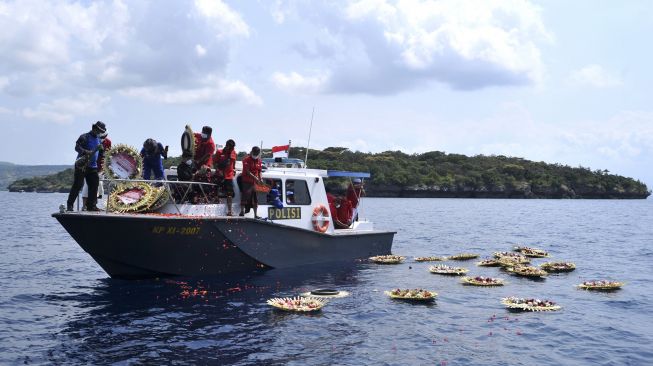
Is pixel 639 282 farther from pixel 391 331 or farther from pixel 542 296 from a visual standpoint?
pixel 391 331

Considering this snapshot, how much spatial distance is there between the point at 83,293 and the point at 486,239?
2738 centimetres

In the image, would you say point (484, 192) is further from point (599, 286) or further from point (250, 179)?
point (250, 179)

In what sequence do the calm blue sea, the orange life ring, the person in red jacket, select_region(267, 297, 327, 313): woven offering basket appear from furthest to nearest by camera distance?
the person in red jacket < the orange life ring < select_region(267, 297, 327, 313): woven offering basket < the calm blue sea

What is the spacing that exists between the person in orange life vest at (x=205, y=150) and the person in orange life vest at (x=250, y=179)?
1024mm

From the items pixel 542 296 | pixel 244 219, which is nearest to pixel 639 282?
pixel 542 296

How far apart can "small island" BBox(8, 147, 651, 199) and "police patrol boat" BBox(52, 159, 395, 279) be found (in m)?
116

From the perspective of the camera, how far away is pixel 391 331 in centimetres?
1232

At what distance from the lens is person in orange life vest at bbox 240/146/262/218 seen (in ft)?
56.3

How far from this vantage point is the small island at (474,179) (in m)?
149

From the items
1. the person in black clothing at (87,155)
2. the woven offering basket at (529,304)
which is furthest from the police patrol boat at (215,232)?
the woven offering basket at (529,304)

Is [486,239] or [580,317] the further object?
[486,239]

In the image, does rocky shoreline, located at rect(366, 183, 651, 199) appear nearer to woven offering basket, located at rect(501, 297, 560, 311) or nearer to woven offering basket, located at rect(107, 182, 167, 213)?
woven offering basket, located at rect(107, 182, 167, 213)

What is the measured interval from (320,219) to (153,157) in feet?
19.7

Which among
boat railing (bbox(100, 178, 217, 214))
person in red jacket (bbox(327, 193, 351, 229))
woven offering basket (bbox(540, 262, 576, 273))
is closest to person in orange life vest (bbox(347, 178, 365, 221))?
person in red jacket (bbox(327, 193, 351, 229))
